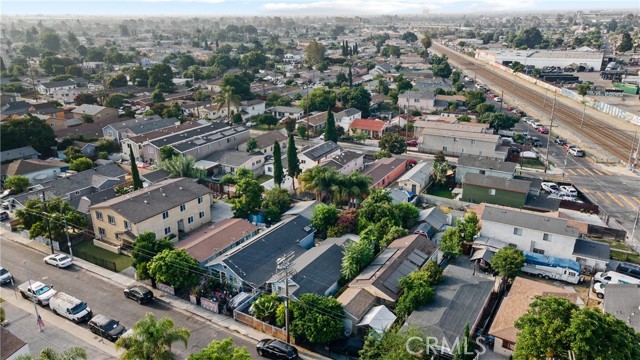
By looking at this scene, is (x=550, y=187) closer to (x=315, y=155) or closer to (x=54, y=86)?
(x=315, y=155)

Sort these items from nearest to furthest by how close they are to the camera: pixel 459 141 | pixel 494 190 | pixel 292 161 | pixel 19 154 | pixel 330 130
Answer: pixel 494 190 < pixel 292 161 < pixel 19 154 < pixel 459 141 < pixel 330 130

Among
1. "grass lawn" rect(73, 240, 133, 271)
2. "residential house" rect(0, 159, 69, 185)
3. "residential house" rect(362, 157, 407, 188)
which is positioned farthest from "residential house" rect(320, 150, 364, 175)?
"residential house" rect(0, 159, 69, 185)

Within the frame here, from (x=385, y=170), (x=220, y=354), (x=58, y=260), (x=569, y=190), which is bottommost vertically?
(x=58, y=260)

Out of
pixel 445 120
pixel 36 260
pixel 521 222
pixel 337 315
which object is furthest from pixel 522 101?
pixel 36 260

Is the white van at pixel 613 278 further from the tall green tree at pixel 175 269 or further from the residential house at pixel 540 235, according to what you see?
the tall green tree at pixel 175 269

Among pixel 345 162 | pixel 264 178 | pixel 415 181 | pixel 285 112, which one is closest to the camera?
pixel 415 181

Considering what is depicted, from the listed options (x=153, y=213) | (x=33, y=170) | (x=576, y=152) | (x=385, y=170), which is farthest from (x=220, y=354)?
(x=576, y=152)

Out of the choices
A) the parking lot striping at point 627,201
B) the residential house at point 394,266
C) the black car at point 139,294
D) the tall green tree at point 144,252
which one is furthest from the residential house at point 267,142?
the parking lot striping at point 627,201

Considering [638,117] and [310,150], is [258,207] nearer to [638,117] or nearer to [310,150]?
[310,150]
